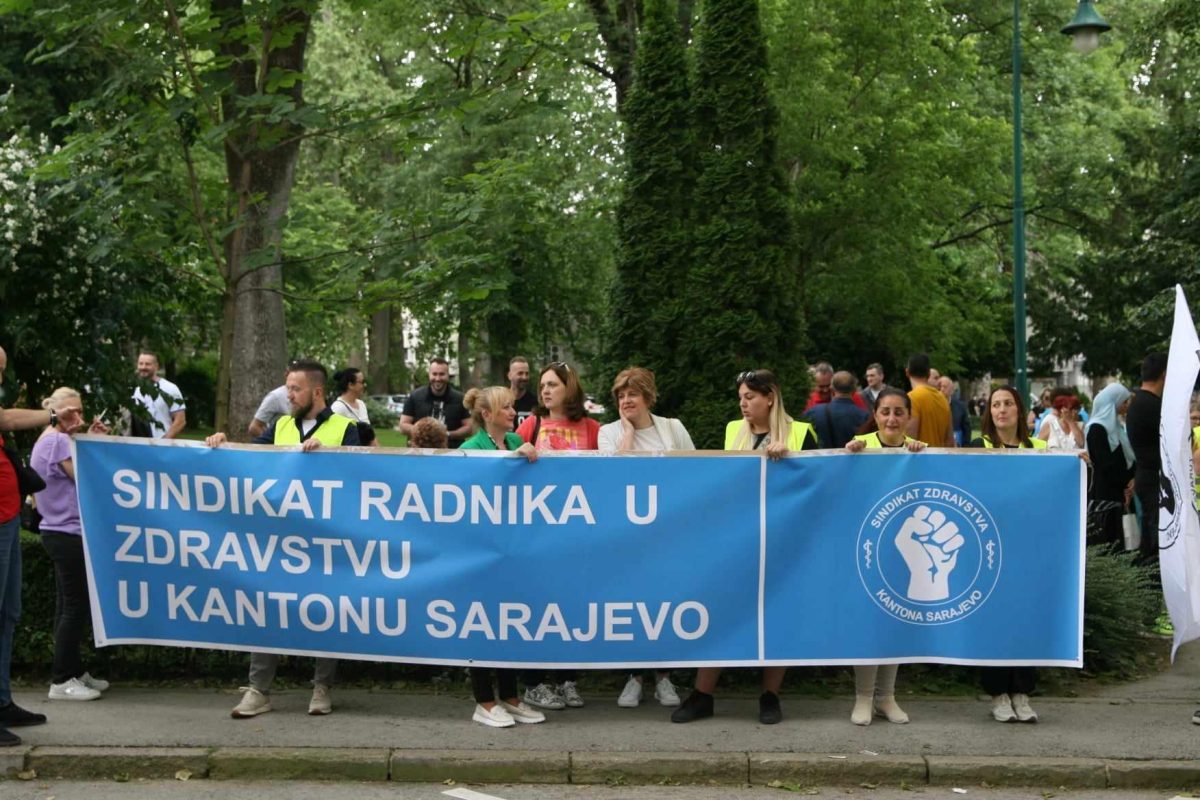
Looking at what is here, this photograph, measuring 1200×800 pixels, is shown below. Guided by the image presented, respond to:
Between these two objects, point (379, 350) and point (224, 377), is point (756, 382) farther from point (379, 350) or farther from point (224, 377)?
point (379, 350)

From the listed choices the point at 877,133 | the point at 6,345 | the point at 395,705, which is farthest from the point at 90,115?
the point at 877,133

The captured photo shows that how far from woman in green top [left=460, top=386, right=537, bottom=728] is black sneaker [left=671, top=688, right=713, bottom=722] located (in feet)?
2.34

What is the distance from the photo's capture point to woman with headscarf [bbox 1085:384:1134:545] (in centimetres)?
1187

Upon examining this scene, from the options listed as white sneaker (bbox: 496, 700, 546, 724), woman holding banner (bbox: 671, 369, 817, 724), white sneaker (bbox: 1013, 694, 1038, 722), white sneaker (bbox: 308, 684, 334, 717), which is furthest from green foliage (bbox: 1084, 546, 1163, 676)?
white sneaker (bbox: 308, 684, 334, 717)

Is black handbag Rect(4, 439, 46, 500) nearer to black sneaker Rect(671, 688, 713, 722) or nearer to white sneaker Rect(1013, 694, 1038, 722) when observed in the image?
black sneaker Rect(671, 688, 713, 722)

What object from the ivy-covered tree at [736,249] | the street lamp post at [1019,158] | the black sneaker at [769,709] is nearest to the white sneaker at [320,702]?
the black sneaker at [769,709]

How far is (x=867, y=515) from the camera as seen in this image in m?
7.62

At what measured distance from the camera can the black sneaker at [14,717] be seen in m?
7.45

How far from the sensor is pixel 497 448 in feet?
26.6

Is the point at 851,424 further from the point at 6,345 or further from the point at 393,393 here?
the point at 393,393

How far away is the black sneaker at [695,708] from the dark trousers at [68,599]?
3296mm

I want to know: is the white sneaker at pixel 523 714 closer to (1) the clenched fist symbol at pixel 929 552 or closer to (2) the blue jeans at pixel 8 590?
(1) the clenched fist symbol at pixel 929 552

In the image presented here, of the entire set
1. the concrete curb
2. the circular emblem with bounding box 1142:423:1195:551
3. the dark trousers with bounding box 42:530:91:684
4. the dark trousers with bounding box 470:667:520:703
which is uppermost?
the circular emblem with bounding box 1142:423:1195:551

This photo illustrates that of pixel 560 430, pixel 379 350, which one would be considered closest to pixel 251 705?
pixel 560 430
